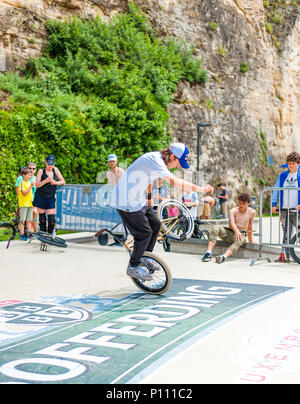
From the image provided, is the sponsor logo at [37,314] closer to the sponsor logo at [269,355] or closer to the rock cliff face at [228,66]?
the sponsor logo at [269,355]

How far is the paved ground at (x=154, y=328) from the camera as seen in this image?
357 centimetres

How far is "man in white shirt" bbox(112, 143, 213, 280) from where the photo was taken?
5.87 metres

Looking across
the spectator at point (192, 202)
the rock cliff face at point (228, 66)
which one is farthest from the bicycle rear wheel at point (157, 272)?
the rock cliff face at point (228, 66)

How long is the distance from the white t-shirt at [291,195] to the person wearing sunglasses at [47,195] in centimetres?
497

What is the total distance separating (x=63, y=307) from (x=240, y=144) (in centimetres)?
2640

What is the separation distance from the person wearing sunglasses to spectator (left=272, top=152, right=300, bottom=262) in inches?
193

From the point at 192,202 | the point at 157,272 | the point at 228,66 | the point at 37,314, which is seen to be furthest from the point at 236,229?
the point at 228,66

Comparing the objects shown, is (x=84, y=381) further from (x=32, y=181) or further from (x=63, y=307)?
(x=32, y=181)

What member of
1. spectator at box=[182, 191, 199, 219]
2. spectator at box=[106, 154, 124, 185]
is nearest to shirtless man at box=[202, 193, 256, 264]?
spectator at box=[182, 191, 199, 219]

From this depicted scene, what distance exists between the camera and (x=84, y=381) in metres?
3.37

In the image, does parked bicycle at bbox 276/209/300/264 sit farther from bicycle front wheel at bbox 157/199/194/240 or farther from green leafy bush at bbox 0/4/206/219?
green leafy bush at bbox 0/4/206/219

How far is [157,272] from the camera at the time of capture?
630 cm

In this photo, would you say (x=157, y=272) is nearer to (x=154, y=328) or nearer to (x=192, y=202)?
(x=154, y=328)

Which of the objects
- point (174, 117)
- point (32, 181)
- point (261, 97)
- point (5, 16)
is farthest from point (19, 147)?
point (261, 97)
